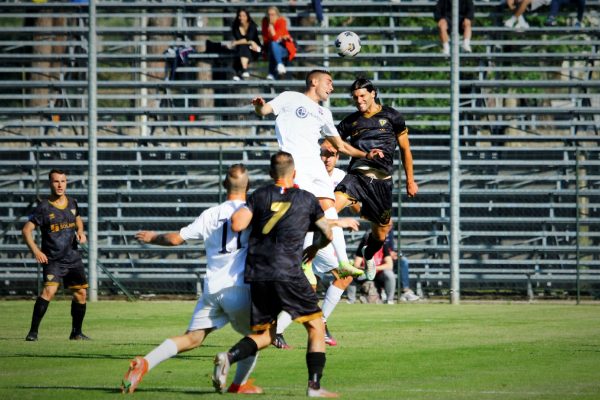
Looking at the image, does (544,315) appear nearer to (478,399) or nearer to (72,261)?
(72,261)

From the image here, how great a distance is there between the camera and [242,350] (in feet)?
28.0

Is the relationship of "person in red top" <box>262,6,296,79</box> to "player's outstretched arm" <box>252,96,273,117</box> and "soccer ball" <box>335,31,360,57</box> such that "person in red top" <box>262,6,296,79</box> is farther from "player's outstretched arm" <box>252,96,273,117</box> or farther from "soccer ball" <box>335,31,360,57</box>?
"player's outstretched arm" <box>252,96,273,117</box>

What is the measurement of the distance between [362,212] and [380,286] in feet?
30.9

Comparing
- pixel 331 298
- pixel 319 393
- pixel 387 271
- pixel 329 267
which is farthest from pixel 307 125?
pixel 387 271

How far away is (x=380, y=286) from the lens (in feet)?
75.9

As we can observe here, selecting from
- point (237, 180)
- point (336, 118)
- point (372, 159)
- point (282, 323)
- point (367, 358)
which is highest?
point (336, 118)

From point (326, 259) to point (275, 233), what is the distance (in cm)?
490

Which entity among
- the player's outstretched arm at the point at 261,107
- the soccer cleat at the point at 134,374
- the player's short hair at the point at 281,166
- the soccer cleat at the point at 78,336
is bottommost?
the soccer cleat at the point at 78,336

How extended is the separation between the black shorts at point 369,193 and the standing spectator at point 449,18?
38.7 feet

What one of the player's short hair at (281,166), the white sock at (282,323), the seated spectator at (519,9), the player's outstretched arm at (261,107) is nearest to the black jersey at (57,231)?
the player's outstretched arm at (261,107)

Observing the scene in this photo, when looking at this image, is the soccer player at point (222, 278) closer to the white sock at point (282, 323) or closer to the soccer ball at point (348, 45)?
the white sock at point (282, 323)

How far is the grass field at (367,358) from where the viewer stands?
356 inches

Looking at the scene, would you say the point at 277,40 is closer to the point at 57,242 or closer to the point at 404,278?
the point at 404,278

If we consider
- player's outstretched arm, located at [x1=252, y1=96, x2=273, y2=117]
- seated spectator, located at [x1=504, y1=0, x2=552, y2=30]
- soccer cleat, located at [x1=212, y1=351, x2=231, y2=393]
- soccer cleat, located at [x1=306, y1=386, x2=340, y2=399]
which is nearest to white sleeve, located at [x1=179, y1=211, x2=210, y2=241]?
soccer cleat, located at [x1=212, y1=351, x2=231, y2=393]
